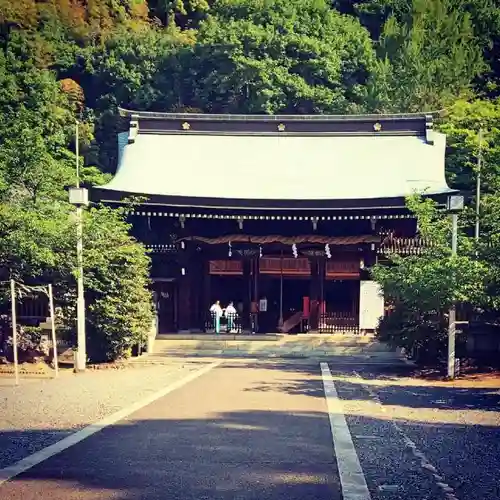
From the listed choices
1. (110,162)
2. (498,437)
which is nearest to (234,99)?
(110,162)

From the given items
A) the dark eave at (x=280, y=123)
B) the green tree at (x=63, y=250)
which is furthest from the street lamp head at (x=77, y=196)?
the dark eave at (x=280, y=123)

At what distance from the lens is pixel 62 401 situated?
32.9ft

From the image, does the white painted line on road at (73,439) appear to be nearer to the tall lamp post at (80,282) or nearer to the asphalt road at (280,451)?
the asphalt road at (280,451)

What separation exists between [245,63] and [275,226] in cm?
1877

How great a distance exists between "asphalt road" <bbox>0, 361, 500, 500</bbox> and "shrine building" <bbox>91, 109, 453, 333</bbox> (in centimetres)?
1035

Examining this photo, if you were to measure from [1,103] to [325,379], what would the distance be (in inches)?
1166

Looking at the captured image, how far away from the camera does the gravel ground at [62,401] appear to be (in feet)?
23.6

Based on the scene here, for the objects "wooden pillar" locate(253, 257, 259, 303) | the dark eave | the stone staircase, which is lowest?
the stone staircase

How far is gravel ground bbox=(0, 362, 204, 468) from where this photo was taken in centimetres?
721

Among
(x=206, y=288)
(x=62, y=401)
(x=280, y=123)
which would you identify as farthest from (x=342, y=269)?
(x=62, y=401)

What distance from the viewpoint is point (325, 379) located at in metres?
13.5

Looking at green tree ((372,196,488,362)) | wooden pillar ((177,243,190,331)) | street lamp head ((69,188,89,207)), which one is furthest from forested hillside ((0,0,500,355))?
green tree ((372,196,488,362))

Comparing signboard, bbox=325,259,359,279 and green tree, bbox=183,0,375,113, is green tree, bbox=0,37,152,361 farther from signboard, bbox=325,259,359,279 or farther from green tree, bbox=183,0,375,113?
green tree, bbox=183,0,375,113

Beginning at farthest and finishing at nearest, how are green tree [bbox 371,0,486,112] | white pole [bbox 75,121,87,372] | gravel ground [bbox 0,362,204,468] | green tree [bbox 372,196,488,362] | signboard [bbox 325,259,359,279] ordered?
green tree [bbox 371,0,486,112] < signboard [bbox 325,259,359,279] < white pole [bbox 75,121,87,372] < green tree [bbox 372,196,488,362] < gravel ground [bbox 0,362,204,468]
